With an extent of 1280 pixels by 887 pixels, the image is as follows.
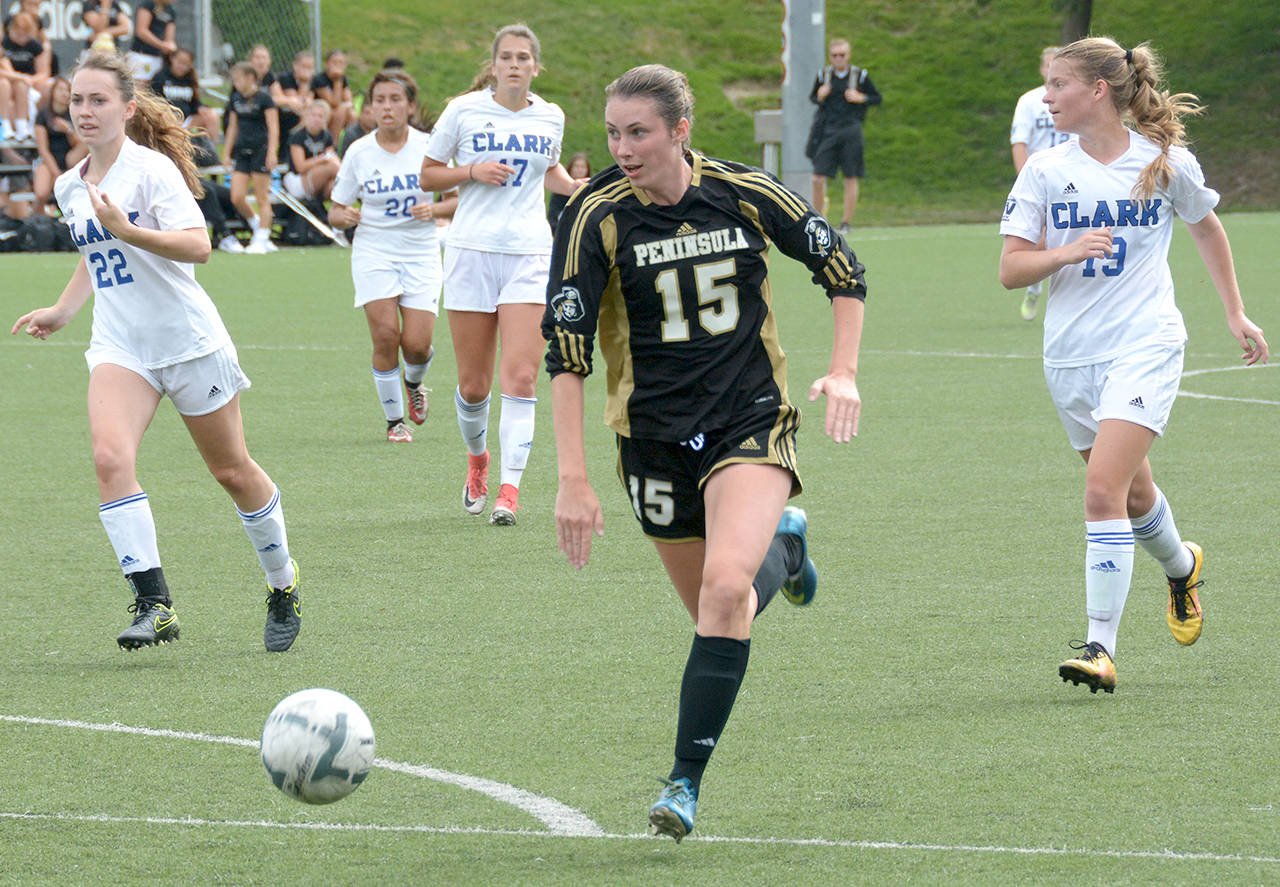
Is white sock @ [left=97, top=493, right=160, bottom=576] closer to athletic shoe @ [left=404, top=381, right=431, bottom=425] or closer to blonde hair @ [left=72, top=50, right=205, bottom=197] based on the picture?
blonde hair @ [left=72, top=50, right=205, bottom=197]

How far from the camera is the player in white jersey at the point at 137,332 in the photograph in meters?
6.18

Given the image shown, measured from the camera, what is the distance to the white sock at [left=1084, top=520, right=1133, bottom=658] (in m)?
5.74

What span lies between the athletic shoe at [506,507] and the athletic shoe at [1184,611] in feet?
11.5

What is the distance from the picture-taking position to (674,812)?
4152mm

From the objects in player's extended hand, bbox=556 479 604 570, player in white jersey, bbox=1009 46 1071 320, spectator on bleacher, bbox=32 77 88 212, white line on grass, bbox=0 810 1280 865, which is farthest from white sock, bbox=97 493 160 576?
spectator on bleacher, bbox=32 77 88 212

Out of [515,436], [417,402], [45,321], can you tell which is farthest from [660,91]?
[417,402]

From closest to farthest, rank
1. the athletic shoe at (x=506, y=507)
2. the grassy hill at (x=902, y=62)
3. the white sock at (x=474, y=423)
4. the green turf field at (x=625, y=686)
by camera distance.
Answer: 1. the green turf field at (x=625, y=686)
2. the athletic shoe at (x=506, y=507)
3. the white sock at (x=474, y=423)
4. the grassy hill at (x=902, y=62)

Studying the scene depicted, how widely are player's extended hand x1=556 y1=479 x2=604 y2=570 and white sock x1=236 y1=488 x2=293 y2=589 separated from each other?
228 cm

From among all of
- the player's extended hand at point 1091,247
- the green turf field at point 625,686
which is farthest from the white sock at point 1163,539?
the player's extended hand at point 1091,247

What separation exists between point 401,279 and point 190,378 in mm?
5095

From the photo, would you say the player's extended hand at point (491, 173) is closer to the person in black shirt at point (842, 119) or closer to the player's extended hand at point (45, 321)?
the player's extended hand at point (45, 321)

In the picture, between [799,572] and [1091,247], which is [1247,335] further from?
[799,572]

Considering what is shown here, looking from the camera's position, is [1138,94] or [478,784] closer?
[478,784]

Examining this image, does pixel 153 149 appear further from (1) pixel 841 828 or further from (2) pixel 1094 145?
(1) pixel 841 828
